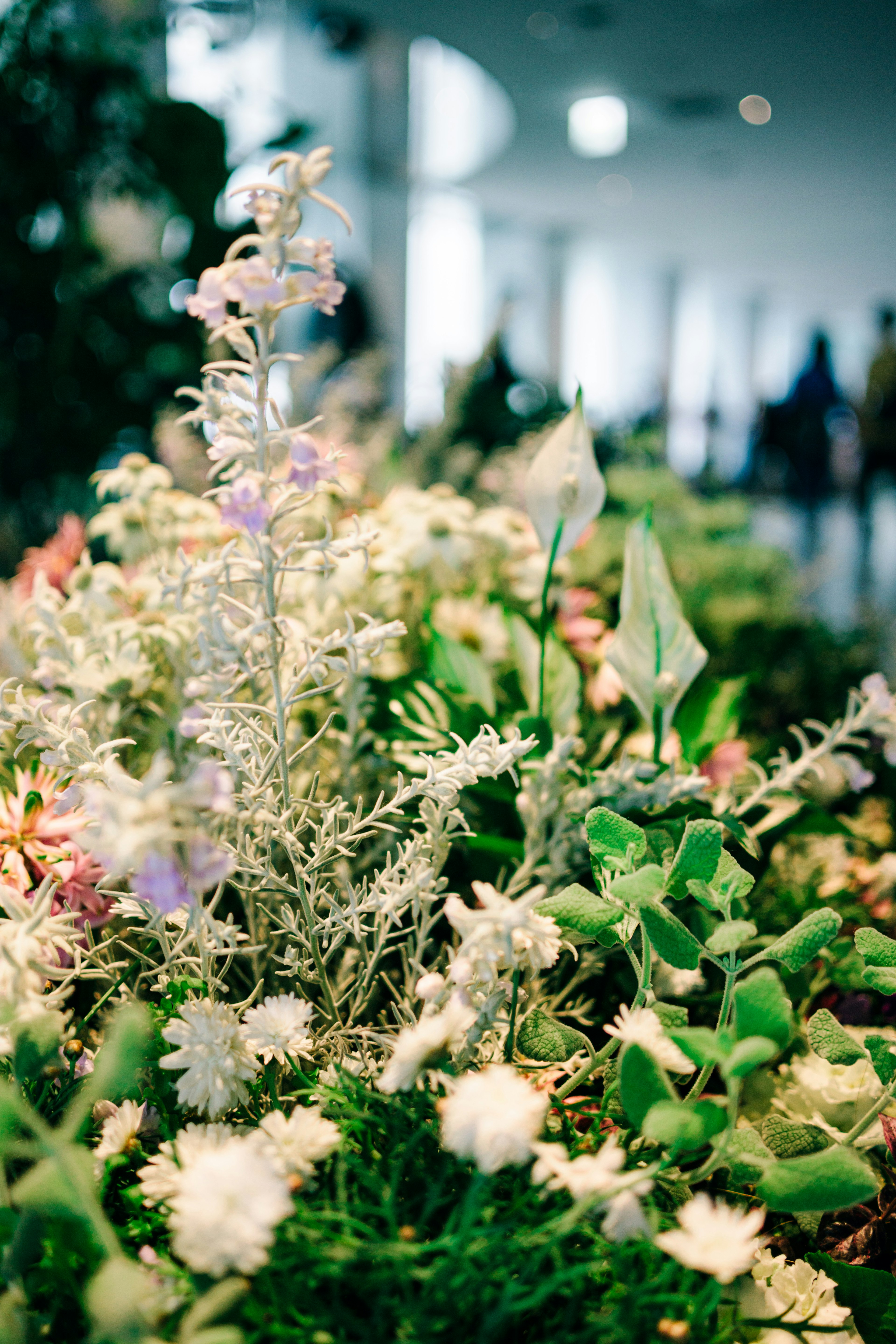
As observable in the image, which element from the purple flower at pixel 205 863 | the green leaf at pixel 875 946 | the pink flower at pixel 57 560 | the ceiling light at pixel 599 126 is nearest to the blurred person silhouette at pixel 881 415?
the ceiling light at pixel 599 126

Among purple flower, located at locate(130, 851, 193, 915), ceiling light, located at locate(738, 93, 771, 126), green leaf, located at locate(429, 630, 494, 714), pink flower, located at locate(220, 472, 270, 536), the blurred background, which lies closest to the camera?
purple flower, located at locate(130, 851, 193, 915)

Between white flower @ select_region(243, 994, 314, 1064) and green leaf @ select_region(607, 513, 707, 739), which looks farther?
green leaf @ select_region(607, 513, 707, 739)

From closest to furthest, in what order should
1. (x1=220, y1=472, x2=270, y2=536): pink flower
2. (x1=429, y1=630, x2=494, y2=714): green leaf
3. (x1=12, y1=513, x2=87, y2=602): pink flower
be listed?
(x1=220, y1=472, x2=270, y2=536): pink flower < (x1=429, y1=630, x2=494, y2=714): green leaf < (x1=12, y1=513, x2=87, y2=602): pink flower

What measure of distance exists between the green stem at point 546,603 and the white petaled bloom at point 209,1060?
11.5 inches

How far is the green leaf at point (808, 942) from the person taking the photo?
1.29 feet

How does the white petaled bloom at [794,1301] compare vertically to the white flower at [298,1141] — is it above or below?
below

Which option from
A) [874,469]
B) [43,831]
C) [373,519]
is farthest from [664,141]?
[43,831]

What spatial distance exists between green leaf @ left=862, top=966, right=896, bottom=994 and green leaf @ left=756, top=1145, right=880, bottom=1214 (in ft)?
0.27

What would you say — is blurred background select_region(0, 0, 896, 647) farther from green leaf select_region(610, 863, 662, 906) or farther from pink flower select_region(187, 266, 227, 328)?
green leaf select_region(610, 863, 662, 906)

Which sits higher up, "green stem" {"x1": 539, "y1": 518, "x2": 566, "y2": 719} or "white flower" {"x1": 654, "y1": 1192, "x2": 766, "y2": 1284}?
"green stem" {"x1": 539, "y1": 518, "x2": 566, "y2": 719}

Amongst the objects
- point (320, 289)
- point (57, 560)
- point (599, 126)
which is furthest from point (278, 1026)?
point (599, 126)

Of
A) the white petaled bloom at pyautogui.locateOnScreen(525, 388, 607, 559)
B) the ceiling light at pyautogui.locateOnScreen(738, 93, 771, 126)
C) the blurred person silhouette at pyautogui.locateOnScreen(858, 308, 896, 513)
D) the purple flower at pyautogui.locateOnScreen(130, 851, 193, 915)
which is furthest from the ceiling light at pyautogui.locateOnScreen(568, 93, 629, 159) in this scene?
the purple flower at pyautogui.locateOnScreen(130, 851, 193, 915)

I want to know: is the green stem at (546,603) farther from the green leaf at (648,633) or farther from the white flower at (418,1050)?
the white flower at (418,1050)

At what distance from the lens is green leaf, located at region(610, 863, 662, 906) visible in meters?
0.38
